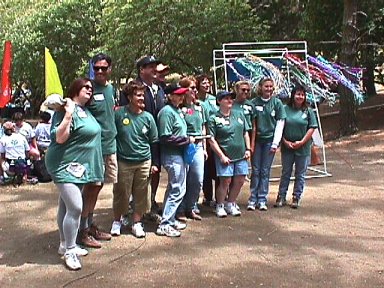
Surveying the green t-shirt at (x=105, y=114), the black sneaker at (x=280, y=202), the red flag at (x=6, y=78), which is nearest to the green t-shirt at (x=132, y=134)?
the green t-shirt at (x=105, y=114)

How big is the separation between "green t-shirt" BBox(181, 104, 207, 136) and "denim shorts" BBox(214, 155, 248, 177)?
50 cm

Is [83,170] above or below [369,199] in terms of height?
above

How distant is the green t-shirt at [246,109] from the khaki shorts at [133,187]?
1.49 m

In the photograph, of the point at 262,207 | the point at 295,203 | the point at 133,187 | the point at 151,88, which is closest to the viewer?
the point at 133,187

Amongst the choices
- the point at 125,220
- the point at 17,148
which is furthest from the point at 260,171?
the point at 17,148

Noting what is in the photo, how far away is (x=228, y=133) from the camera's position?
6641 millimetres

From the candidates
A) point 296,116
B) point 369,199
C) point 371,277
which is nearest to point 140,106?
point 296,116

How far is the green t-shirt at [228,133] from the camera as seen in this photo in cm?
663

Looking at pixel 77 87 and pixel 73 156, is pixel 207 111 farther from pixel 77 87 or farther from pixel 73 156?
pixel 73 156

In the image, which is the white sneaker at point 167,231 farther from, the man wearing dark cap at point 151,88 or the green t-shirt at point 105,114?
the green t-shirt at point 105,114

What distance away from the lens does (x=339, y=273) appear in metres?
4.91

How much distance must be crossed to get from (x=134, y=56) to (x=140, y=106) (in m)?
12.3

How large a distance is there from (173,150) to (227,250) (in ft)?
3.83

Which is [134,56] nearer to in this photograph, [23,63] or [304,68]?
[23,63]
